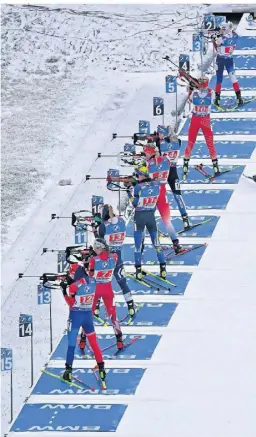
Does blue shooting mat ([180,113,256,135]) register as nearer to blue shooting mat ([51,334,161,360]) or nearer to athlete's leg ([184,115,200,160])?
athlete's leg ([184,115,200,160])

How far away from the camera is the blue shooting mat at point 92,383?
1221 inches

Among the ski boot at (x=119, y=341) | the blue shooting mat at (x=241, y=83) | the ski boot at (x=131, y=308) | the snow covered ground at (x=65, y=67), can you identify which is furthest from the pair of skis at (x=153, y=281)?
the blue shooting mat at (x=241, y=83)

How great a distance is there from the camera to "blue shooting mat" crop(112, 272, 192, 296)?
111 feet

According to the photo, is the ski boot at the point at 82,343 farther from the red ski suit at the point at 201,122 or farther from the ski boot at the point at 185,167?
the ski boot at the point at 185,167

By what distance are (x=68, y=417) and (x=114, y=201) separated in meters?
7.88

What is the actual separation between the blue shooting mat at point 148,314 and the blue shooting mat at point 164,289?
0.38 m

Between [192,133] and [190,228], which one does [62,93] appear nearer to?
[192,133]

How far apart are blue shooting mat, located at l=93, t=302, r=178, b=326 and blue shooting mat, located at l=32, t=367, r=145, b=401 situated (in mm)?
1470

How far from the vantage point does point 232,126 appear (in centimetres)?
3966

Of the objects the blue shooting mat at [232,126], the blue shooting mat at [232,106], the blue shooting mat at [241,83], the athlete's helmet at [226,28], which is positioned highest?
the athlete's helmet at [226,28]

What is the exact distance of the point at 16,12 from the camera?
46344 millimetres

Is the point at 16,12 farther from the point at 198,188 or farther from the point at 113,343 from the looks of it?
the point at 113,343

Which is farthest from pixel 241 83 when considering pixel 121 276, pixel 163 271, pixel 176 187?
pixel 121 276

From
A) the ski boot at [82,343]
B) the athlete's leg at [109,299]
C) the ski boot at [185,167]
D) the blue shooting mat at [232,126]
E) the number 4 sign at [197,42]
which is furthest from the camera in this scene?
the number 4 sign at [197,42]
